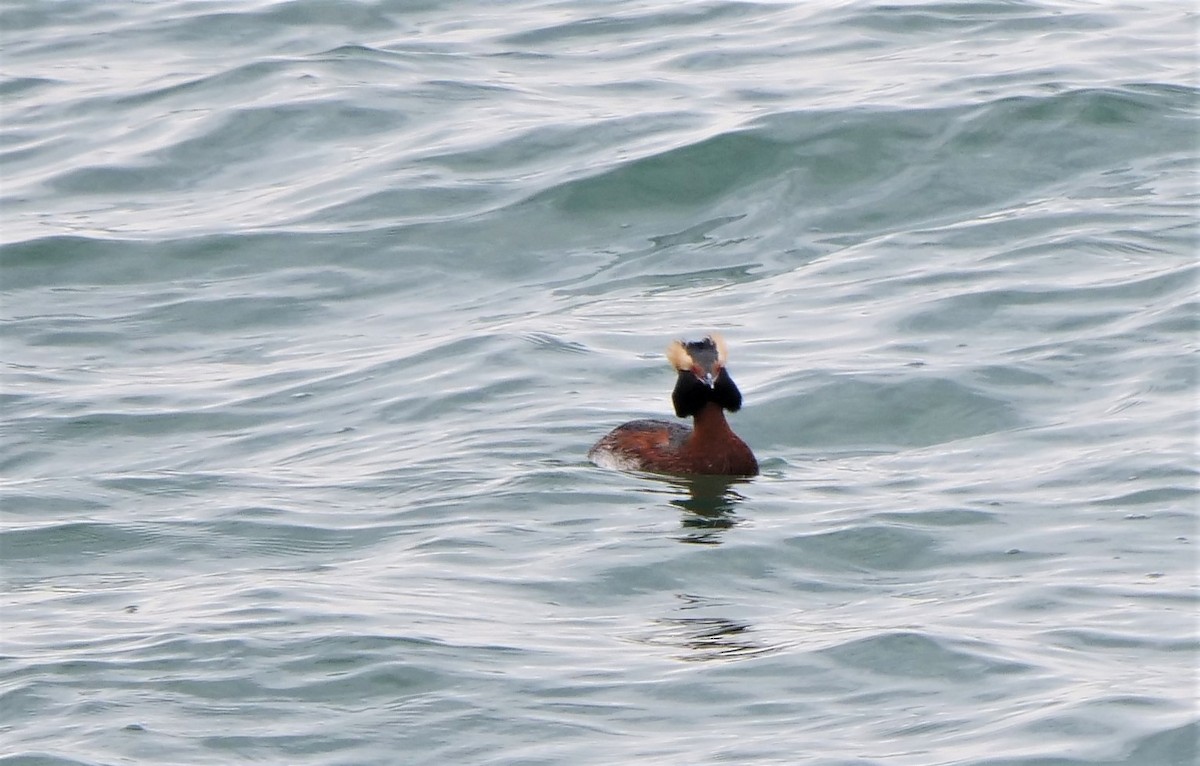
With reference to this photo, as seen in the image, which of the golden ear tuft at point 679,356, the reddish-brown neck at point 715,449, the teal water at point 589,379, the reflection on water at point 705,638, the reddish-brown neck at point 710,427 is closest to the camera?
the teal water at point 589,379

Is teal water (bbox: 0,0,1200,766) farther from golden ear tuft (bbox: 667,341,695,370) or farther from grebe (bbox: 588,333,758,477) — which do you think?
golden ear tuft (bbox: 667,341,695,370)

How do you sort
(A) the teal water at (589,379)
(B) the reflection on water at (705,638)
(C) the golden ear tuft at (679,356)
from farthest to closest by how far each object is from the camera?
1. (C) the golden ear tuft at (679,356)
2. (B) the reflection on water at (705,638)
3. (A) the teal water at (589,379)

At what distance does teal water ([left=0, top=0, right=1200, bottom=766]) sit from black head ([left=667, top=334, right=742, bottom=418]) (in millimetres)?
538

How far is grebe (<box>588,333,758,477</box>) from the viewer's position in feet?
36.7

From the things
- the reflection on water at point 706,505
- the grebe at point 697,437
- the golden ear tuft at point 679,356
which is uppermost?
the golden ear tuft at point 679,356

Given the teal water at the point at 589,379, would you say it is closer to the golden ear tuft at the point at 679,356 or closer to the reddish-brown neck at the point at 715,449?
the reddish-brown neck at the point at 715,449

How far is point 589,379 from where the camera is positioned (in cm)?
1287

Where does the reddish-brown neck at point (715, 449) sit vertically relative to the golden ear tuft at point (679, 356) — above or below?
below

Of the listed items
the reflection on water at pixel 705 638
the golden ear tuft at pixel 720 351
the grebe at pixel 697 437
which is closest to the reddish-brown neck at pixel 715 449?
the grebe at pixel 697 437

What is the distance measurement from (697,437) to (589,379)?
168 cm

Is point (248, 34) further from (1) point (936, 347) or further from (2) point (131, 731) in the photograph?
(2) point (131, 731)

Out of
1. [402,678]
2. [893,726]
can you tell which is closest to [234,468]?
[402,678]

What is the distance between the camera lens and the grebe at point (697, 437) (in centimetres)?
1119

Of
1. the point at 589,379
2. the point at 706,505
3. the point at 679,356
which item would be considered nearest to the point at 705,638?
the point at 706,505
